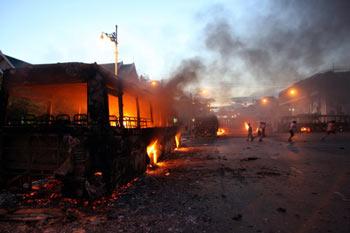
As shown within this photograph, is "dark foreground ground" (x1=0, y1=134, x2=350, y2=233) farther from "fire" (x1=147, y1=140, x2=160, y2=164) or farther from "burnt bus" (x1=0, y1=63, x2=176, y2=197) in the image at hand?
"fire" (x1=147, y1=140, x2=160, y2=164)

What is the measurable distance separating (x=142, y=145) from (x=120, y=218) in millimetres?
4287

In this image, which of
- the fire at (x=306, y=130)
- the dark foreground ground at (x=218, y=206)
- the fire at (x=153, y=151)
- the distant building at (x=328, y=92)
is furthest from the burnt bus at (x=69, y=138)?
the distant building at (x=328, y=92)

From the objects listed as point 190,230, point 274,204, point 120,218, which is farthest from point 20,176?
point 274,204

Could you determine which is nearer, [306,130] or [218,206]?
[218,206]

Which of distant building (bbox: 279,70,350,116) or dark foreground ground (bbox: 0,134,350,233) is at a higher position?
distant building (bbox: 279,70,350,116)

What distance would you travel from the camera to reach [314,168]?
962 centimetres

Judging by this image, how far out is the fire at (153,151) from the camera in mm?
10602

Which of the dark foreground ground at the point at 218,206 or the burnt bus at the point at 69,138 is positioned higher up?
the burnt bus at the point at 69,138

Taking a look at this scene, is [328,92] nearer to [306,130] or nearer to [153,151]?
[306,130]

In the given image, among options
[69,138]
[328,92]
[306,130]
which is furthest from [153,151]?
[328,92]

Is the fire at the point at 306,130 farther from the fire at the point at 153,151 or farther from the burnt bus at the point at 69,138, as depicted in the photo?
the burnt bus at the point at 69,138

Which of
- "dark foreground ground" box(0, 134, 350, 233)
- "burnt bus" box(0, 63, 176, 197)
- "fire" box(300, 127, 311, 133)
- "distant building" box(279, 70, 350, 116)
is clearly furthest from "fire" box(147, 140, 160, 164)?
"distant building" box(279, 70, 350, 116)

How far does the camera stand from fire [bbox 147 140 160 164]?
10.6 meters

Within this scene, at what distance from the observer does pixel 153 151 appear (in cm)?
1126
